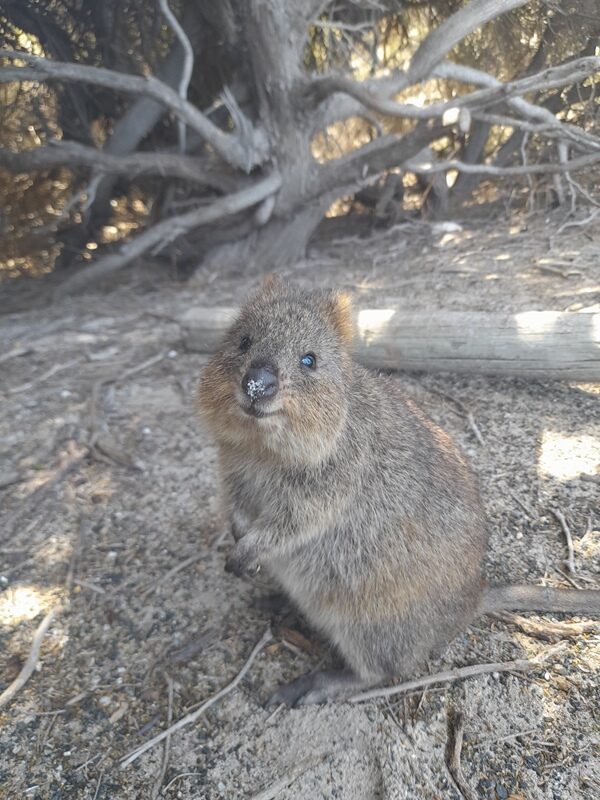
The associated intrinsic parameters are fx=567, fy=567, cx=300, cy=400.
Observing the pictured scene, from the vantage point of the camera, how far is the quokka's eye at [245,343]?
96.3 inches

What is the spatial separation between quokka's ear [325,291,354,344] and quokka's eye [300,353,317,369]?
327 millimetres

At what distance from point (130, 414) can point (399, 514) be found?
2786 millimetres

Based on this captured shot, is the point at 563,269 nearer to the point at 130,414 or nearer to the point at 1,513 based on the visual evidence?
the point at 130,414

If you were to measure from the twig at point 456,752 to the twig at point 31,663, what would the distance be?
76.2 inches

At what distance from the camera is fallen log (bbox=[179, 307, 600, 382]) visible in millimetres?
3844

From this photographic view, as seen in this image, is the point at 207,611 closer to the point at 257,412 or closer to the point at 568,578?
the point at 257,412

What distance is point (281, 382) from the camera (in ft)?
7.30

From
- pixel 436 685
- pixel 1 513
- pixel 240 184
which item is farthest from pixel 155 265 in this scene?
pixel 436 685

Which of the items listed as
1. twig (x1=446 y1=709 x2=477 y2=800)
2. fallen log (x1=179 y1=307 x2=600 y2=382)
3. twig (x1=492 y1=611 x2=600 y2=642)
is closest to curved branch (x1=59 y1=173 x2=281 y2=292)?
fallen log (x1=179 y1=307 x2=600 y2=382)

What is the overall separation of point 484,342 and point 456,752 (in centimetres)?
271

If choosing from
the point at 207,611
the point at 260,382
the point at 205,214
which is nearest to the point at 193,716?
the point at 207,611

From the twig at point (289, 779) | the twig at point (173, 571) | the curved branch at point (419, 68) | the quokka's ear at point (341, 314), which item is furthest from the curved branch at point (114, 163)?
the twig at point (289, 779)

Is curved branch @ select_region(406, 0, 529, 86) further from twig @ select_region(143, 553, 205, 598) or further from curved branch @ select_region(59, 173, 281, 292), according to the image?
twig @ select_region(143, 553, 205, 598)

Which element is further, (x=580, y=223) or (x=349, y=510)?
(x=580, y=223)
